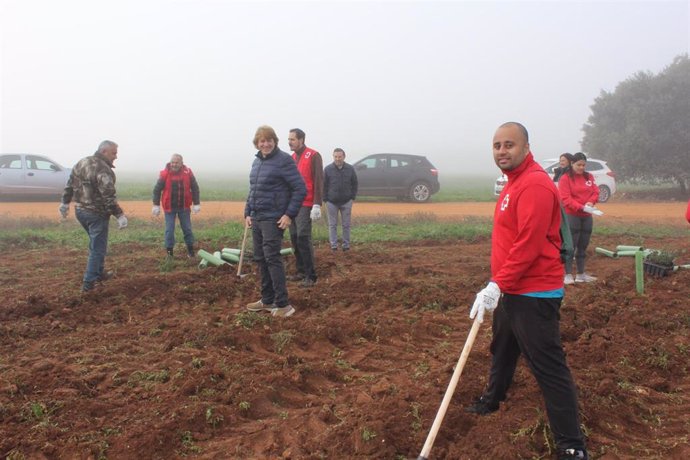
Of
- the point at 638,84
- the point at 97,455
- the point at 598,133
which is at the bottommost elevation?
the point at 97,455

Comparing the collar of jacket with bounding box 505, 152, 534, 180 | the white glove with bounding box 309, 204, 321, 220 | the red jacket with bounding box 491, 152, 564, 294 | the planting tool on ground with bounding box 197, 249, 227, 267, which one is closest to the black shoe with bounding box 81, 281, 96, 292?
the planting tool on ground with bounding box 197, 249, 227, 267

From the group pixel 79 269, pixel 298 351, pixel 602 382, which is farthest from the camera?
pixel 79 269

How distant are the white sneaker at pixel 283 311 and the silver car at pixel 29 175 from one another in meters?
13.9

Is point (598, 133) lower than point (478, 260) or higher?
higher

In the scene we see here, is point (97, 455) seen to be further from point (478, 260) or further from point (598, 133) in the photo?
point (598, 133)

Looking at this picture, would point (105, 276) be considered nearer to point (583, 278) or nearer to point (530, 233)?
point (530, 233)

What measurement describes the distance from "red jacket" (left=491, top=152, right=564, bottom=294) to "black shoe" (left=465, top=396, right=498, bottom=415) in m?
1.00

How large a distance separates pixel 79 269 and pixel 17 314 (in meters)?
2.37

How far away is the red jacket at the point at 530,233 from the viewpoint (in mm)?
2895

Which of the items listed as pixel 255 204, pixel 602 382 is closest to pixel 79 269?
pixel 255 204

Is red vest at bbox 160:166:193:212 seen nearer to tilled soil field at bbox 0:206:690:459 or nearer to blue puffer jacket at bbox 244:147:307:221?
tilled soil field at bbox 0:206:690:459

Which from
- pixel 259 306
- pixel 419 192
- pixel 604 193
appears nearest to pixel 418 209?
pixel 419 192

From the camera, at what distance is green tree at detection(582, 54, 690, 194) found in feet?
68.6

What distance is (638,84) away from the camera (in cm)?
2234
